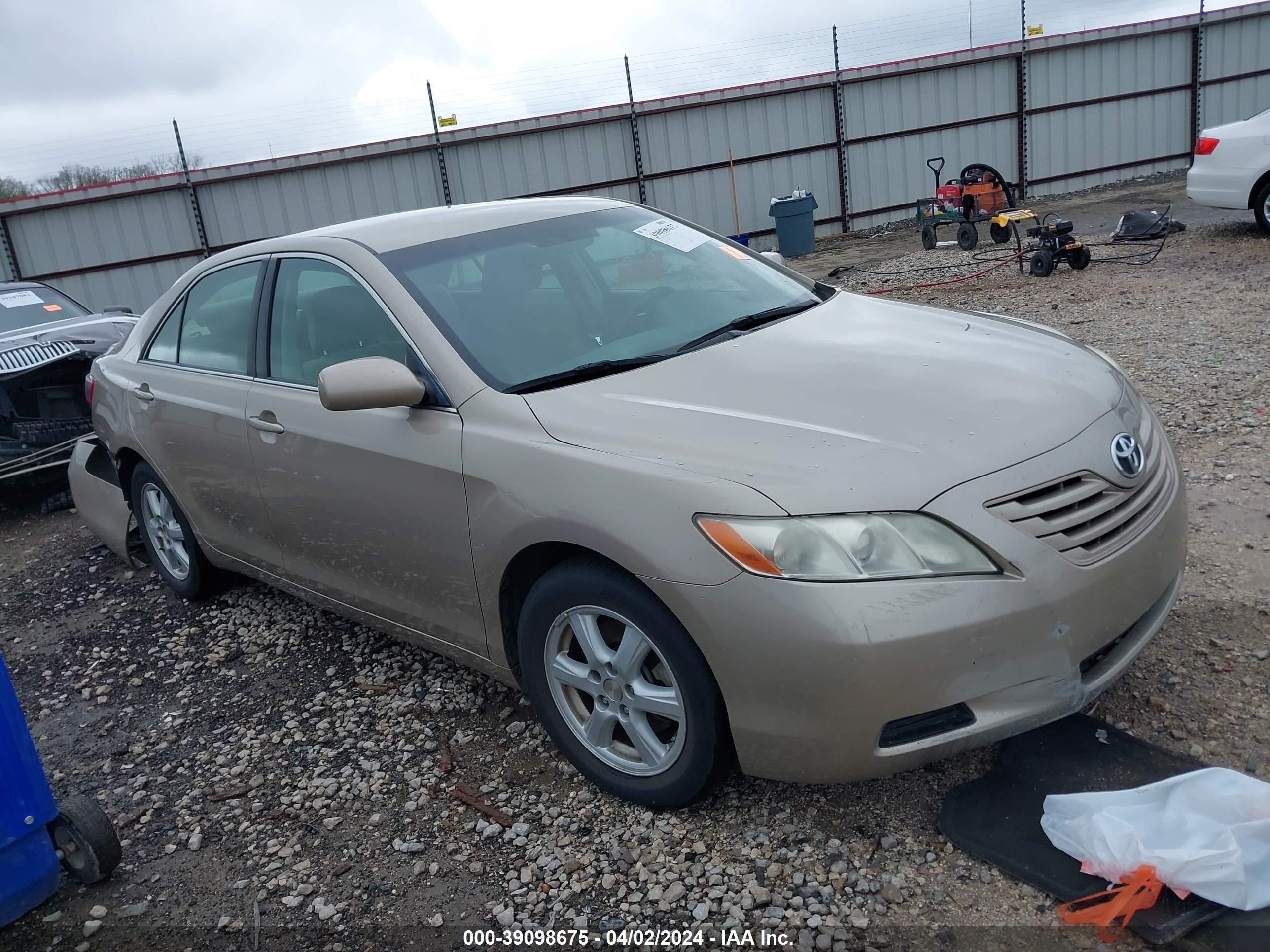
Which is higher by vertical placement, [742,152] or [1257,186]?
[742,152]

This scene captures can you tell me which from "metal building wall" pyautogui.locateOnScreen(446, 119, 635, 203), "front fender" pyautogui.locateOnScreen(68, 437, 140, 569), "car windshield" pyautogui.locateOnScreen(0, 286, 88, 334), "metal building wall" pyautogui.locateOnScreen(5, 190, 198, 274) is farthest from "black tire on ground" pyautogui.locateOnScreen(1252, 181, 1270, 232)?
"metal building wall" pyautogui.locateOnScreen(5, 190, 198, 274)

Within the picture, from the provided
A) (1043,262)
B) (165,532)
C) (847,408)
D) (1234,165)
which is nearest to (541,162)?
(1043,262)

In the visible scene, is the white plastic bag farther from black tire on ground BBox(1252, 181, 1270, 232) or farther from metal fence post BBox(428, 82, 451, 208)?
metal fence post BBox(428, 82, 451, 208)

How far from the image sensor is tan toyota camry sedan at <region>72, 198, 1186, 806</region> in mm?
2283

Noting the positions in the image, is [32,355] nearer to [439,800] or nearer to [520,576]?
[439,800]

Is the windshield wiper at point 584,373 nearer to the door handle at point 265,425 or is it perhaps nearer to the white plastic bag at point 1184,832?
the door handle at point 265,425

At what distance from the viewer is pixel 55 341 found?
6.96m

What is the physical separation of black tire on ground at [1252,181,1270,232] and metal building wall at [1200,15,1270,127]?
11473mm

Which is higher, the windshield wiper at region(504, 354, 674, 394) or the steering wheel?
the steering wheel

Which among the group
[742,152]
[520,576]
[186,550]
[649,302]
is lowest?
[186,550]

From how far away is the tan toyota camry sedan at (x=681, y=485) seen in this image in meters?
2.28

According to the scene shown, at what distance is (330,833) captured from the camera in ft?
9.78

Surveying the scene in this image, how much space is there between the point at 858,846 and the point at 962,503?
0.93 metres

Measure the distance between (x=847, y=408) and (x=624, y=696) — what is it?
956mm
